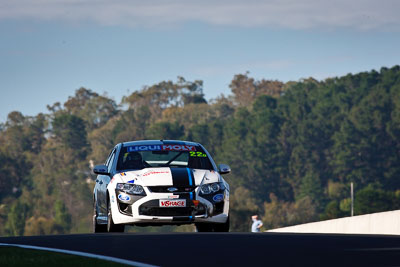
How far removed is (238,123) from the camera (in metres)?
166

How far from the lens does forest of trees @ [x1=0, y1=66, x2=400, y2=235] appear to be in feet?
465

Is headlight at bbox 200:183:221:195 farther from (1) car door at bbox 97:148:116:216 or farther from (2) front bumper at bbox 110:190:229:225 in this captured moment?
(1) car door at bbox 97:148:116:216

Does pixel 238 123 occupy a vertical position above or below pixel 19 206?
above

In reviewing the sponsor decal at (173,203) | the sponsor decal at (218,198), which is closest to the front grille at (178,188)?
the sponsor decal at (173,203)

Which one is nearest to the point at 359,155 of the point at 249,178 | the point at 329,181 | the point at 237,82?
the point at 329,181

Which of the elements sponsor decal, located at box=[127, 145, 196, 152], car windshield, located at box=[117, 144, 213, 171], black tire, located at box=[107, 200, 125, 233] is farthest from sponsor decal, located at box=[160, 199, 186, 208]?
sponsor decal, located at box=[127, 145, 196, 152]

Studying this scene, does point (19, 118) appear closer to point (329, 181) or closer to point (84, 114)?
point (84, 114)
